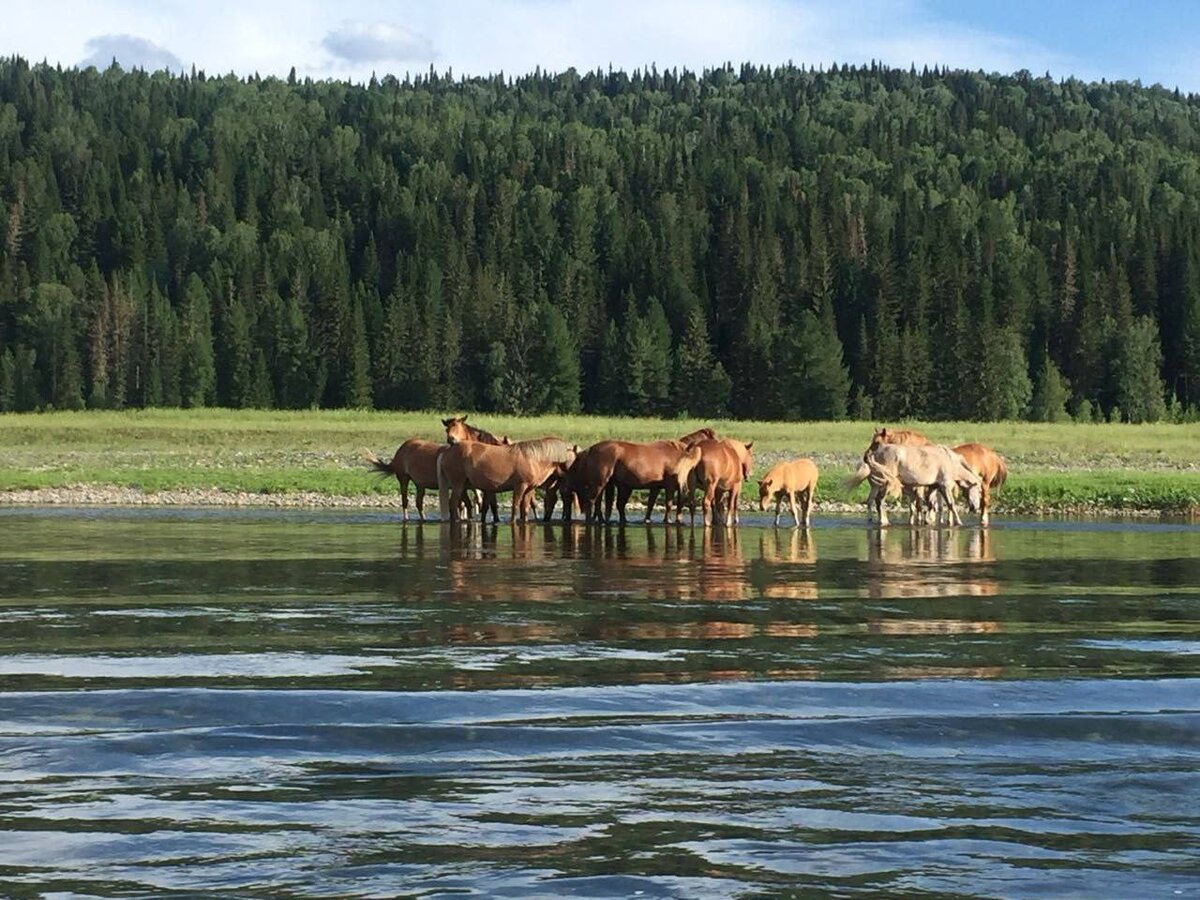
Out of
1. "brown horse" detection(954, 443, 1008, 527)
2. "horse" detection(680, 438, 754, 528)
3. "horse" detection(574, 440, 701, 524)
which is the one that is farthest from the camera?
"brown horse" detection(954, 443, 1008, 527)

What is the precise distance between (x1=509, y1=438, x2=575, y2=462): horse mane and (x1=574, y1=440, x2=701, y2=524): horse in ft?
2.36

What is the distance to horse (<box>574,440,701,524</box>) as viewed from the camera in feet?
99.8

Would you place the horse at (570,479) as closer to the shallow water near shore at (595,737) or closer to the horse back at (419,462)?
the horse back at (419,462)

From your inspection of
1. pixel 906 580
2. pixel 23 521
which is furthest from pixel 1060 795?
pixel 23 521

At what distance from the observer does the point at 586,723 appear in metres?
9.63

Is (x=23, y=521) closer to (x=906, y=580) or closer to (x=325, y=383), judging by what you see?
(x=906, y=580)

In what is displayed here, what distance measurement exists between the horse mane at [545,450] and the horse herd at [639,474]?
0.02 metres

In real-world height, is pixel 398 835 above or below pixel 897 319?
below

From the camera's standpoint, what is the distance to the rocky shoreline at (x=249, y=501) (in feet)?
123

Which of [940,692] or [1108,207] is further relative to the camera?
[1108,207]

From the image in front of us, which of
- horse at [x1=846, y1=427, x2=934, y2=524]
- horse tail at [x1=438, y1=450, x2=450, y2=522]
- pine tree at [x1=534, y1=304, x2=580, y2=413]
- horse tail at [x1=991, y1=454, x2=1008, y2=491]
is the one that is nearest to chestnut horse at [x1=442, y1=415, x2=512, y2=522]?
horse tail at [x1=438, y1=450, x2=450, y2=522]

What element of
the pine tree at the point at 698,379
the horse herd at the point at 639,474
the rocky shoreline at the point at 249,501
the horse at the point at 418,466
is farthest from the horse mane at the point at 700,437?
the pine tree at the point at 698,379

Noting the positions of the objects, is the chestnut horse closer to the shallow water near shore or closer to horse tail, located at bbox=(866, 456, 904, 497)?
horse tail, located at bbox=(866, 456, 904, 497)

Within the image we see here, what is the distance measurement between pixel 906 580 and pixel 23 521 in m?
17.2
